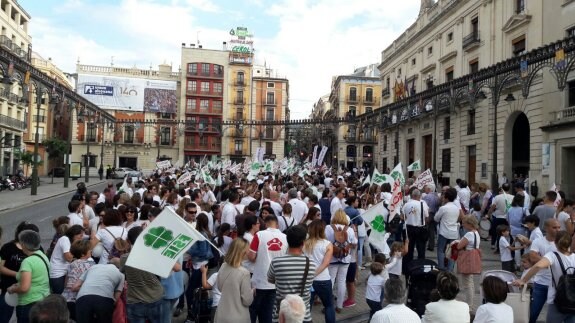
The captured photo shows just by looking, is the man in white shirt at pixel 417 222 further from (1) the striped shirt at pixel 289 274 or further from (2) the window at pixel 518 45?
(2) the window at pixel 518 45

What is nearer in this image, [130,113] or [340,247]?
[340,247]

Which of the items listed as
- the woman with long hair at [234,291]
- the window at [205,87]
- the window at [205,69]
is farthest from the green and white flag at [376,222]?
the window at [205,69]

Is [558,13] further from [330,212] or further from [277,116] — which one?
[277,116]

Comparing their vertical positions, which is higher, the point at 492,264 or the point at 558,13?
the point at 558,13

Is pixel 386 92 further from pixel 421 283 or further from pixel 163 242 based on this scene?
pixel 163 242

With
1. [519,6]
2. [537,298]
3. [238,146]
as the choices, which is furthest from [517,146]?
[238,146]

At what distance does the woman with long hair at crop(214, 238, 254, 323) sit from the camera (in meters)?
4.67

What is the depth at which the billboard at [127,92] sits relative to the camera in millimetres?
60281

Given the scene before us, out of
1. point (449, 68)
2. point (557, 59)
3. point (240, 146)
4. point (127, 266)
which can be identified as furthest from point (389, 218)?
point (240, 146)

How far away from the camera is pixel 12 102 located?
46.2m

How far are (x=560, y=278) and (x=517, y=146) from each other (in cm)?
2635

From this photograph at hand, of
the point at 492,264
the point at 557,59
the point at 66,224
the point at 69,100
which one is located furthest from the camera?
the point at 69,100

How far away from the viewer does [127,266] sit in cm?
479

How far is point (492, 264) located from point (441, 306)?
730 cm
